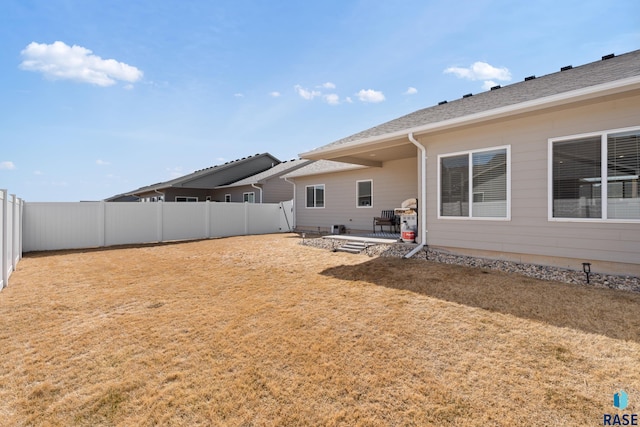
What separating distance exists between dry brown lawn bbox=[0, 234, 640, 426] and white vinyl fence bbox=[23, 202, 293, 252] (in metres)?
6.21

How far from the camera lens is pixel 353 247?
8.40 metres

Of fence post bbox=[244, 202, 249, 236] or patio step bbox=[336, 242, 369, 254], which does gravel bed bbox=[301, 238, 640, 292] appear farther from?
fence post bbox=[244, 202, 249, 236]

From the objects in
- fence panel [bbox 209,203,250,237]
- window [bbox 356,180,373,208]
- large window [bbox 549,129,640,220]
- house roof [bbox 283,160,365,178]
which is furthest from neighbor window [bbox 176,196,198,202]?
large window [bbox 549,129,640,220]

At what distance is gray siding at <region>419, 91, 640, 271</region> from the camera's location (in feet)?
16.0

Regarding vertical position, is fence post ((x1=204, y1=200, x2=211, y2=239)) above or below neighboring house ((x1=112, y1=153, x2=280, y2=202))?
below

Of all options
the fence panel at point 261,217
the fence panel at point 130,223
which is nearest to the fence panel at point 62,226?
the fence panel at point 130,223

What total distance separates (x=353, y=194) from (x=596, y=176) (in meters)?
8.26

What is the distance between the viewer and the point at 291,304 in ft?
13.5

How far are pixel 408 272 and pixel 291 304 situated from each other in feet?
8.97

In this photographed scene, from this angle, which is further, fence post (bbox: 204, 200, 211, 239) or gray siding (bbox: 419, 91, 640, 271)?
fence post (bbox: 204, 200, 211, 239)

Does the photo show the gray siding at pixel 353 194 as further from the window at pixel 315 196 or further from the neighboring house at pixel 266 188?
the neighboring house at pixel 266 188

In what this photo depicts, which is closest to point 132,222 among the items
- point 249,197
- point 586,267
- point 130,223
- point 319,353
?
point 130,223

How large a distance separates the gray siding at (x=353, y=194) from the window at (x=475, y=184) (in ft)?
12.0

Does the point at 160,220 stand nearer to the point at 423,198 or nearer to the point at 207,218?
the point at 207,218
